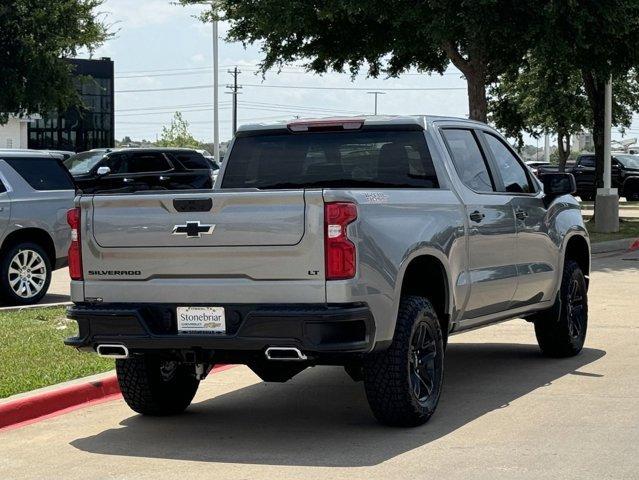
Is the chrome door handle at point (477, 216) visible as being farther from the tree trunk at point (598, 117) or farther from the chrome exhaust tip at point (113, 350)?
the tree trunk at point (598, 117)

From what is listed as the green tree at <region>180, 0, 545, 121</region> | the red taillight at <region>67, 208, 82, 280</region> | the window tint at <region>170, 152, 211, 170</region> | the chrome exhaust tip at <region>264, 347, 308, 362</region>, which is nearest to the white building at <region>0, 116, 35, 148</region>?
the green tree at <region>180, 0, 545, 121</region>

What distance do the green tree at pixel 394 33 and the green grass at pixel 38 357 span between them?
15710mm

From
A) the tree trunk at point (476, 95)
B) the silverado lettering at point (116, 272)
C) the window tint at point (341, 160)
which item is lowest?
the silverado lettering at point (116, 272)

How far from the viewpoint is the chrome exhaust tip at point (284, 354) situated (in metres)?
7.69

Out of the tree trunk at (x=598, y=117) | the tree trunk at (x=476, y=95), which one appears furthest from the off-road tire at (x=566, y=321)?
the tree trunk at (x=598, y=117)

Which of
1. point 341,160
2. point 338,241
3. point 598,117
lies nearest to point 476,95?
point 598,117

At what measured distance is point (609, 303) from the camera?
15.7 metres

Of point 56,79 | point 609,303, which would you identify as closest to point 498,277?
point 609,303

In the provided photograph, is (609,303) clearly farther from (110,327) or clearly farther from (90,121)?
(90,121)

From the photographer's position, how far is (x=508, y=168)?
10.7m

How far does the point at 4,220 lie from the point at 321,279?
29.2 feet

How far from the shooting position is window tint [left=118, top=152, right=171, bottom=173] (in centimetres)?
2884

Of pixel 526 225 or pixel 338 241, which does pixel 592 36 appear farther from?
pixel 338 241

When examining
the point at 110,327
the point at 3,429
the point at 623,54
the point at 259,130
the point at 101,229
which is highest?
the point at 623,54
